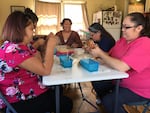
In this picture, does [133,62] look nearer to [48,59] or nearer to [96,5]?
[48,59]

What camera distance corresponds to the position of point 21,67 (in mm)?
1234

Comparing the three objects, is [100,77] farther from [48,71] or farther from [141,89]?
[141,89]

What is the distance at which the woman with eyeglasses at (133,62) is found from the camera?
4.75 ft

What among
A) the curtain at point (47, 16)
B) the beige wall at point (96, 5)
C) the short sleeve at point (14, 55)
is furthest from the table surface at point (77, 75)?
the beige wall at point (96, 5)

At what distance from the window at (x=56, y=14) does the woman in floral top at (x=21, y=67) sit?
4.36 meters

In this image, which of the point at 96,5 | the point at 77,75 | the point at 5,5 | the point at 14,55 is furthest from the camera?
the point at 96,5

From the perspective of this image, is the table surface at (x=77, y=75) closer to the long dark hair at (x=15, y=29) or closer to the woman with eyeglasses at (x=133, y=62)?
the woman with eyeglasses at (x=133, y=62)

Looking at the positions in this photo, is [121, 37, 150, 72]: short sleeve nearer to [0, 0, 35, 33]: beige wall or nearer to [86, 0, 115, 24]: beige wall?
[0, 0, 35, 33]: beige wall

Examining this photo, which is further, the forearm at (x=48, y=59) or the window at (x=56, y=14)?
the window at (x=56, y=14)

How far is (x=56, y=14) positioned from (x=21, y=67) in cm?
469

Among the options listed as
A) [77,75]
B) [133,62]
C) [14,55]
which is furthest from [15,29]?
[133,62]

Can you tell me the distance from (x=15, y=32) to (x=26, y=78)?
13.6 inches

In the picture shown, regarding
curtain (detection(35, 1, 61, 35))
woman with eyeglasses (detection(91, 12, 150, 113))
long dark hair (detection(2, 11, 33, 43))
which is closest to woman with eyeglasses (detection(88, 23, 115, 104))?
woman with eyeglasses (detection(91, 12, 150, 113))

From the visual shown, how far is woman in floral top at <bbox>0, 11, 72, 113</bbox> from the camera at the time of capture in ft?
4.00
